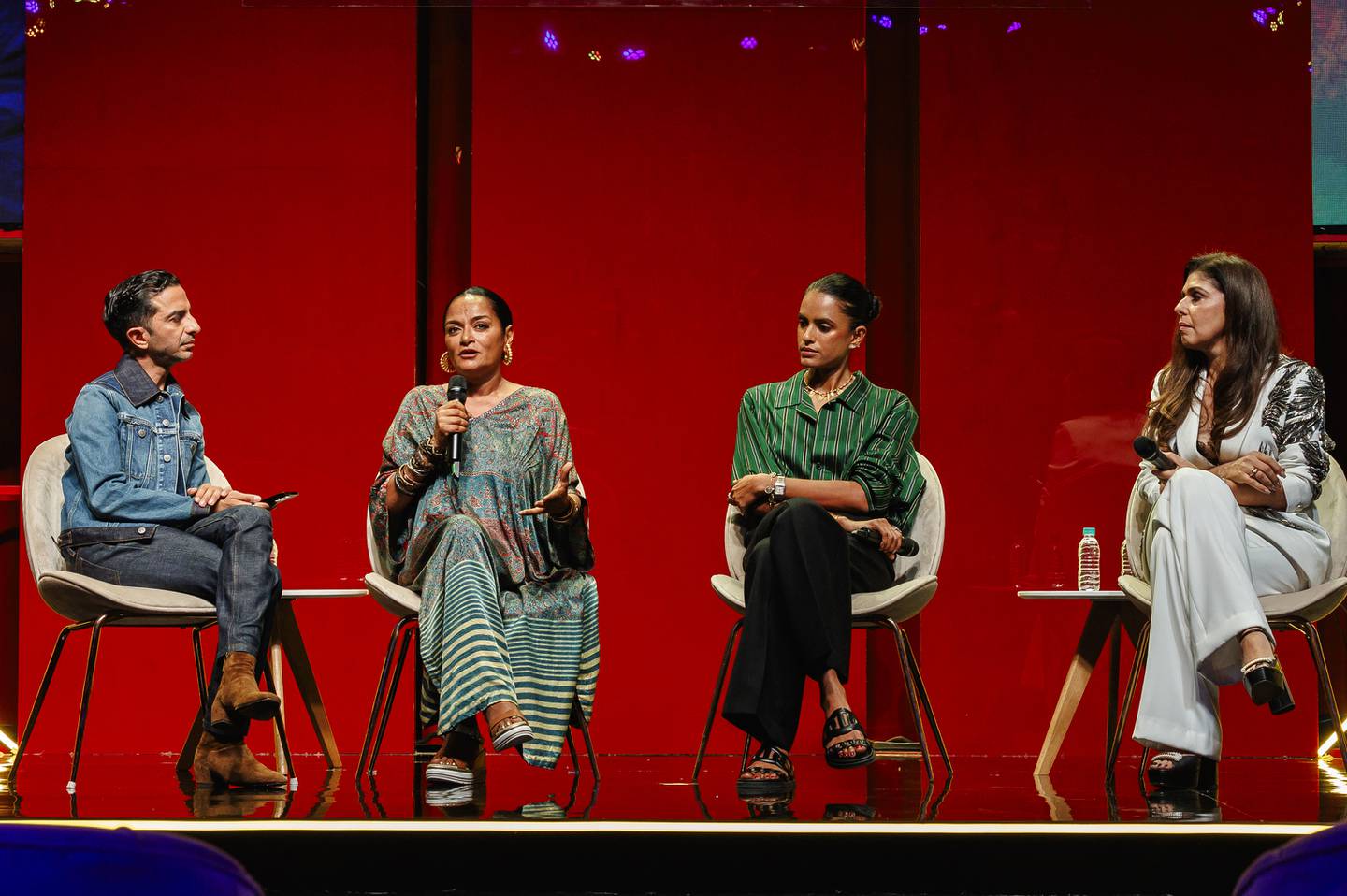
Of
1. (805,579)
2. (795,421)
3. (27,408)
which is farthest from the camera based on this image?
(27,408)

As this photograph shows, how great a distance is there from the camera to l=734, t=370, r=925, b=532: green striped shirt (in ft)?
12.5

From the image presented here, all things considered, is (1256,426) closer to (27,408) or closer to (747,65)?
(747,65)

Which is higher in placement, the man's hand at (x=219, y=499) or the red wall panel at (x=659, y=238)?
the red wall panel at (x=659, y=238)

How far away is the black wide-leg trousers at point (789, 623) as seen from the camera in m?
3.29

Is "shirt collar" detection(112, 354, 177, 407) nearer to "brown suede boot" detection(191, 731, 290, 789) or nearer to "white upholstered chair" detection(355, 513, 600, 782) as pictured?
"white upholstered chair" detection(355, 513, 600, 782)

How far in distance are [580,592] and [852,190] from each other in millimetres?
1865

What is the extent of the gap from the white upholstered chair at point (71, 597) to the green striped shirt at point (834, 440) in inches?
54.7

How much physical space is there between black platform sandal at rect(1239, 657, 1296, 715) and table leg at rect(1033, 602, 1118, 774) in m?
0.70

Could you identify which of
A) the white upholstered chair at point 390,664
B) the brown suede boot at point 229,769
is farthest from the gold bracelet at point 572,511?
the brown suede boot at point 229,769

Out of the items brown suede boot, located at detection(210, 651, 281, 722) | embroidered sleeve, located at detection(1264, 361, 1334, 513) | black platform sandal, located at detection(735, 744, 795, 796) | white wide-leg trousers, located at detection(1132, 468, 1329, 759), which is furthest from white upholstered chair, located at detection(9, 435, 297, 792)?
embroidered sleeve, located at detection(1264, 361, 1334, 513)

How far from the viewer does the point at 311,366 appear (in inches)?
186

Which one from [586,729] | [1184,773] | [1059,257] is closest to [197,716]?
[586,729]

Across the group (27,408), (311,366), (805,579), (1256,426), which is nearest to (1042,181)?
(1256,426)

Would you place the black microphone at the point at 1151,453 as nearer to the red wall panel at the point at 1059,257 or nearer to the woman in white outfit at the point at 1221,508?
the woman in white outfit at the point at 1221,508
